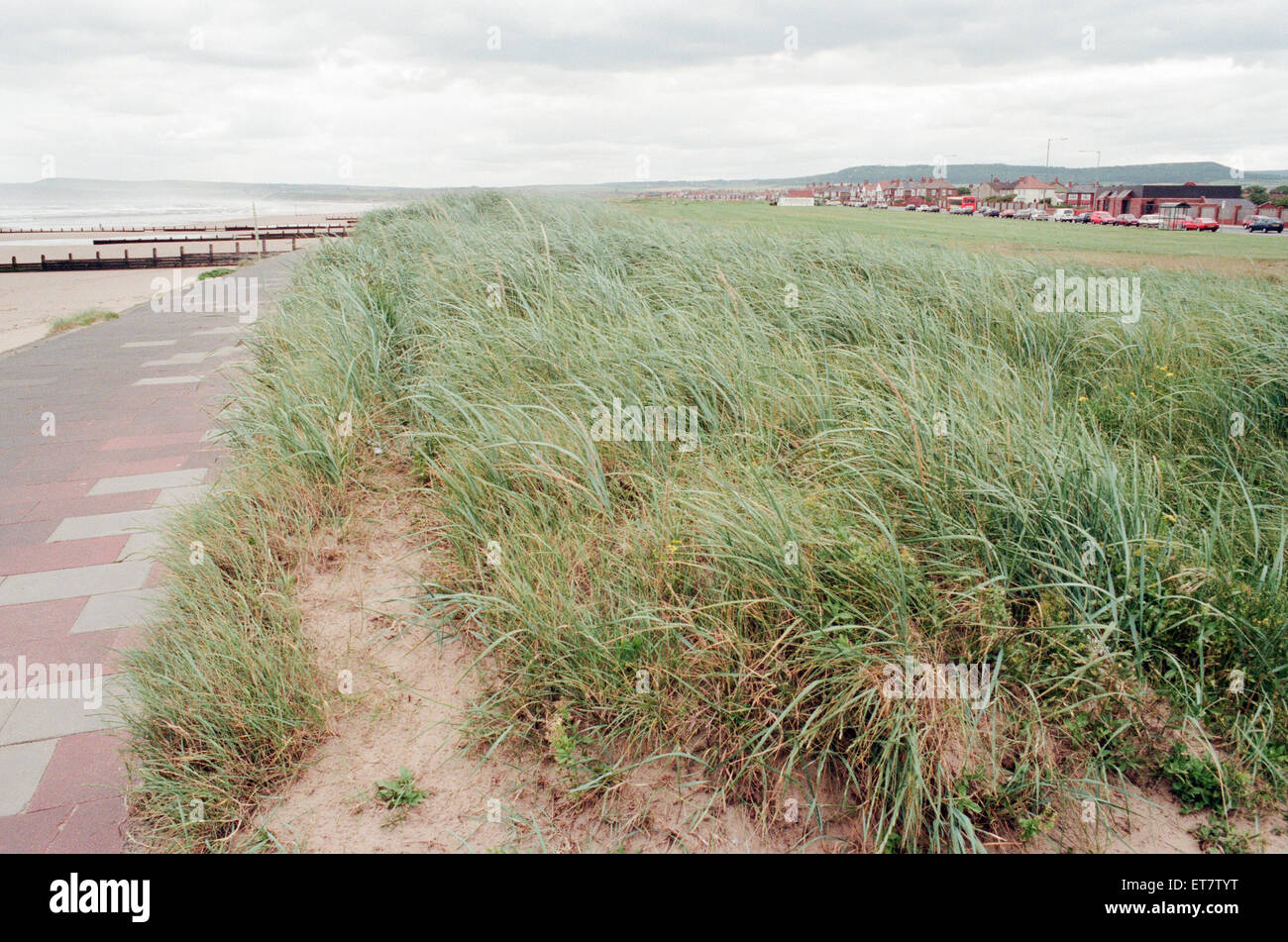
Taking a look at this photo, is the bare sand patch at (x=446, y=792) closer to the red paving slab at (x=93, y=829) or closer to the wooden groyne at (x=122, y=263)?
the red paving slab at (x=93, y=829)

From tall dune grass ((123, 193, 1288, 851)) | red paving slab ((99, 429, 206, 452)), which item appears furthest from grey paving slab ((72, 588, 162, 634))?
red paving slab ((99, 429, 206, 452))

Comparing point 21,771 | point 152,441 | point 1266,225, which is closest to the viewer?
point 21,771

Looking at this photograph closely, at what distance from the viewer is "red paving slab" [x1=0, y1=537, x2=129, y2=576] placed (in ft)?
13.3

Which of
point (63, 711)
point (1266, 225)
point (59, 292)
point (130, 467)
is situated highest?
point (1266, 225)

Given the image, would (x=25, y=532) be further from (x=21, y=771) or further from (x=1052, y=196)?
(x=1052, y=196)

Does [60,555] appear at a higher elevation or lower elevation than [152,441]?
lower

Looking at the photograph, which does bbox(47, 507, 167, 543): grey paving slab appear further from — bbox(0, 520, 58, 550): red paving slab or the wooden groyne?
the wooden groyne

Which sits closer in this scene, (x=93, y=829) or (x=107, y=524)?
(x=93, y=829)

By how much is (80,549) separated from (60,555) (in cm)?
9

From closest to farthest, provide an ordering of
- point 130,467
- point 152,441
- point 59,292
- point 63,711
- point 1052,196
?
point 63,711
point 130,467
point 152,441
point 59,292
point 1052,196

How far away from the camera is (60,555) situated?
4180 mm

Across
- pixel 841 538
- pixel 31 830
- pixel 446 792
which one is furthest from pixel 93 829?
pixel 841 538

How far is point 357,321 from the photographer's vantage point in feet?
18.5
